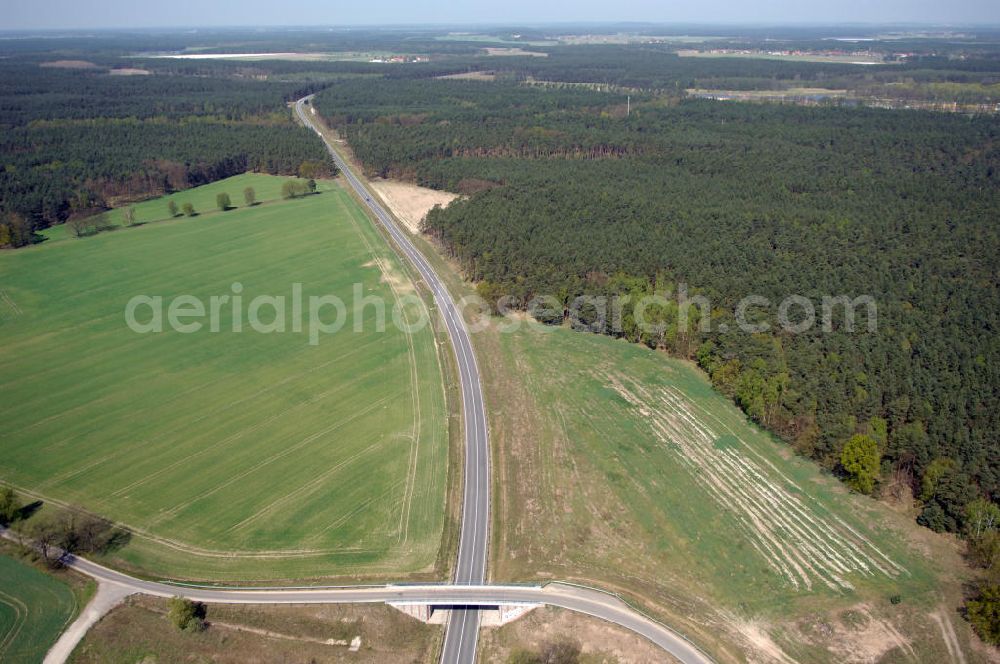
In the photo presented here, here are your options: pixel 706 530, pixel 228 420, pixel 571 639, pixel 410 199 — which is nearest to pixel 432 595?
pixel 571 639

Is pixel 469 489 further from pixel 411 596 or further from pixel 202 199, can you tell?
pixel 202 199

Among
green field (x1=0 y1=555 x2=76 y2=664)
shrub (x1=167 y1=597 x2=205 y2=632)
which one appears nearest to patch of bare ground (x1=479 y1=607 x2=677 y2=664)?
shrub (x1=167 y1=597 x2=205 y2=632)

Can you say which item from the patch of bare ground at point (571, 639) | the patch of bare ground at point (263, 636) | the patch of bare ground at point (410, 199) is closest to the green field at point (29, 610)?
the patch of bare ground at point (263, 636)

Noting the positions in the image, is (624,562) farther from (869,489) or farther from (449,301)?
(449,301)

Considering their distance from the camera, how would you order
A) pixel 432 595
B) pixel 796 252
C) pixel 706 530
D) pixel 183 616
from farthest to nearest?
pixel 796 252
pixel 706 530
pixel 432 595
pixel 183 616

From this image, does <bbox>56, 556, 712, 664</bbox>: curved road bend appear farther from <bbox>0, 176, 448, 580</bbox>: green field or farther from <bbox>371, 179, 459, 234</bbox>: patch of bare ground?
<bbox>371, 179, 459, 234</bbox>: patch of bare ground

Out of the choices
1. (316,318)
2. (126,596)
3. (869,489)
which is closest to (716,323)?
(869,489)
